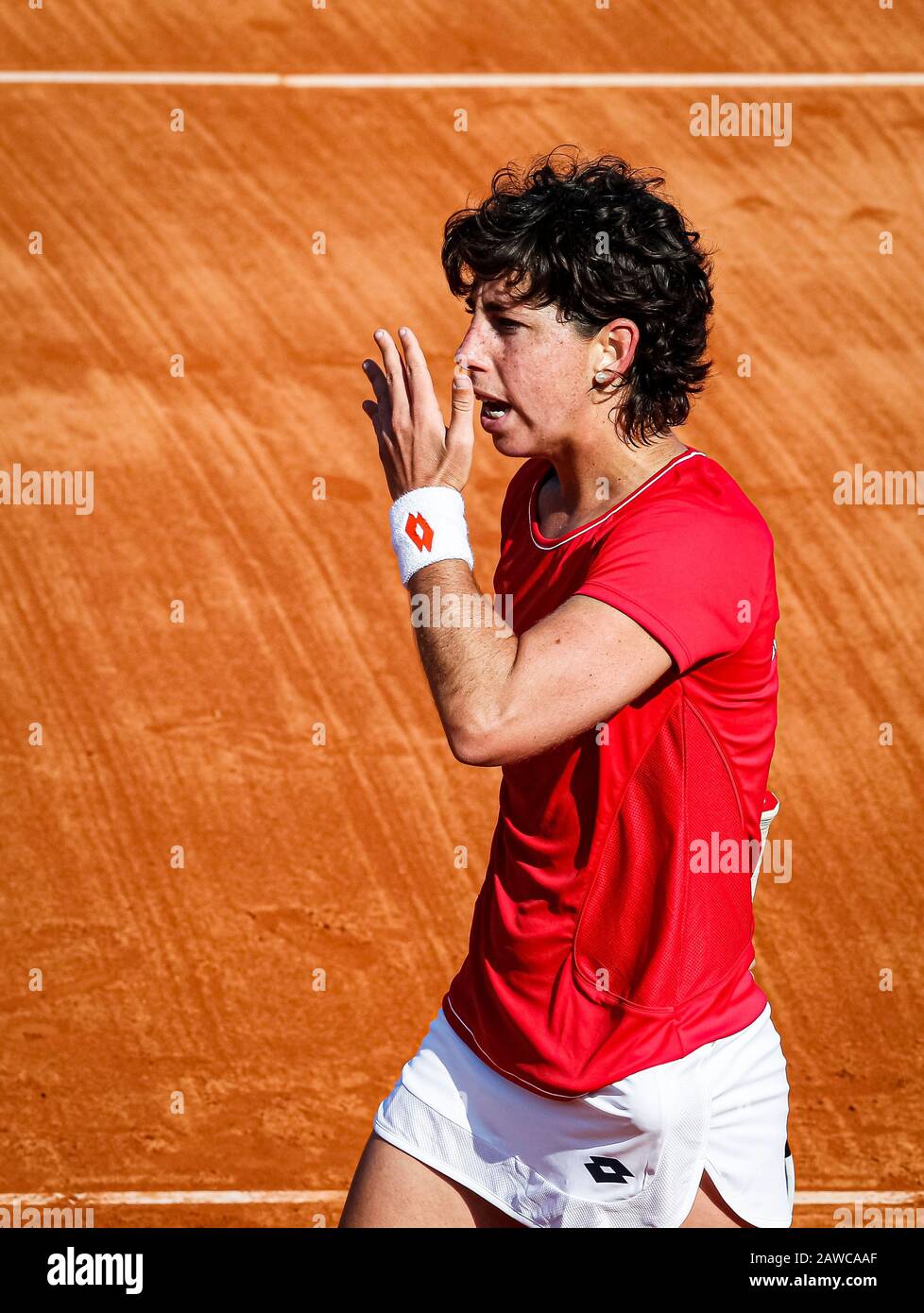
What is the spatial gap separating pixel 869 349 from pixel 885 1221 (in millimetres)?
5477

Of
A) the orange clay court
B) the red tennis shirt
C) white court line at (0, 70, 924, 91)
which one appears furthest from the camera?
white court line at (0, 70, 924, 91)

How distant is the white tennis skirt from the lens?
278 centimetres

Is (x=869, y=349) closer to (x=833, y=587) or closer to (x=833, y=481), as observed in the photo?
(x=833, y=481)

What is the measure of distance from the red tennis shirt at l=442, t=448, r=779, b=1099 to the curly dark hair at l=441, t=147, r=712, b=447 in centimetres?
22

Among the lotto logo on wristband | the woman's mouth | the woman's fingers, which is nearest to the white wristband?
the lotto logo on wristband

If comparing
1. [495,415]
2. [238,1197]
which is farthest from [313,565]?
[495,415]

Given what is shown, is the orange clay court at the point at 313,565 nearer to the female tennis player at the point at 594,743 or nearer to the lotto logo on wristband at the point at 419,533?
the female tennis player at the point at 594,743

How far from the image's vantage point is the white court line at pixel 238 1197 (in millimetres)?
5312

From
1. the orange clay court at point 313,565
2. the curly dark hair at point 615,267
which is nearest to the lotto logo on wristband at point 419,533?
the curly dark hair at point 615,267

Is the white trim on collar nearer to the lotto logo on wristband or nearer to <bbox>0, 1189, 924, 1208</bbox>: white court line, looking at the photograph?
the lotto logo on wristband

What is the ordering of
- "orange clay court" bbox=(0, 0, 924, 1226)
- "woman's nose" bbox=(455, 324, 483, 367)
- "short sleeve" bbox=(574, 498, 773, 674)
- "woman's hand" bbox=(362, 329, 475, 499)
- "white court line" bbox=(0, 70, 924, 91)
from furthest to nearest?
"white court line" bbox=(0, 70, 924, 91), "orange clay court" bbox=(0, 0, 924, 1226), "woman's nose" bbox=(455, 324, 483, 367), "woman's hand" bbox=(362, 329, 475, 499), "short sleeve" bbox=(574, 498, 773, 674)

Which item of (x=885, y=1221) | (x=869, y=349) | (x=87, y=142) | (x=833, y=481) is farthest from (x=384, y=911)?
(x=87, y=142)

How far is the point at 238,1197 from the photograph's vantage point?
17.6 ft

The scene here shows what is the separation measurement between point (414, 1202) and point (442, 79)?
8.83 metres
